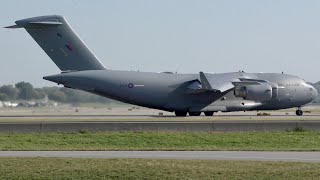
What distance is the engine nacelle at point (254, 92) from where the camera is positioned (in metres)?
61.8

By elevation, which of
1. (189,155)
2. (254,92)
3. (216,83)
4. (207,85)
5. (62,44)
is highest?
(62,44)

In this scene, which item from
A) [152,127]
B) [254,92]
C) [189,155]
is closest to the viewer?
[189,155]

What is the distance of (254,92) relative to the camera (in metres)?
61.7

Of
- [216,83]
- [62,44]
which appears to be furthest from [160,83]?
[62,44]

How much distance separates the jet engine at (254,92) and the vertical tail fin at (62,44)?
14.5 meters

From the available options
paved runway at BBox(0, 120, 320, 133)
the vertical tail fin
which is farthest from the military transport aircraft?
paved runway at BBox(0, 120, 320, 133)

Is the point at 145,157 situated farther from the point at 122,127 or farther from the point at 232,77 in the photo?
the point at 232,77

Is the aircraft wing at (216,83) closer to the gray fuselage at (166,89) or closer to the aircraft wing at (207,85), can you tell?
the aircraft wing at (207,85)

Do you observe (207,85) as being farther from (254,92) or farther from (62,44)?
(62,44)

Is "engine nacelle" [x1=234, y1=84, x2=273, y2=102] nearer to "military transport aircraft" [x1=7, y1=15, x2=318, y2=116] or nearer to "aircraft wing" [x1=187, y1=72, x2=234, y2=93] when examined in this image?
"military transport aircraft" [x1=7, y1=15, x2=318, y2=116]

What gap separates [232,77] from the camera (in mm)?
63719

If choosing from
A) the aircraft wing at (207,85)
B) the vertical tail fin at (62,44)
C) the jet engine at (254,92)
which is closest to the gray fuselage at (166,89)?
the aircraft wing at (207,85)

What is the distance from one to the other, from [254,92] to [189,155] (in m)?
36.9

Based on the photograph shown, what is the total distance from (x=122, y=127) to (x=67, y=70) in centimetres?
2002
